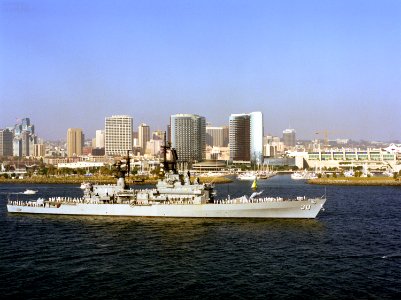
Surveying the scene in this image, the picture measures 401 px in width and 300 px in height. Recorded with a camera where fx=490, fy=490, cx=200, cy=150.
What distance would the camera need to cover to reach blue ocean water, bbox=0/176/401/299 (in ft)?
91.5

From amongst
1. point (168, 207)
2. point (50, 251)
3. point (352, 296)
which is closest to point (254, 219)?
point (168, 207)

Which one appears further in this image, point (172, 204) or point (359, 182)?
point (359, 182)

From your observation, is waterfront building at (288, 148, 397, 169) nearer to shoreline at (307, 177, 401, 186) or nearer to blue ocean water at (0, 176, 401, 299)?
shoreline at (307, 177, 401, 186)

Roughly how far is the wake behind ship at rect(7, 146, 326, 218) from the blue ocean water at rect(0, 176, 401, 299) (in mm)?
1326

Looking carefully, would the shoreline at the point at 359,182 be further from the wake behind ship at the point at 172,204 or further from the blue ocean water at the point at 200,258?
the wake behind ship at the point at 172,204

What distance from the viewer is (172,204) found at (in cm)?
5362

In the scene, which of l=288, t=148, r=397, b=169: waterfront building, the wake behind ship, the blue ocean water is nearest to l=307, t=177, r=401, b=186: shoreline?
l=288, t=148, r=397, b=169: waterfront building

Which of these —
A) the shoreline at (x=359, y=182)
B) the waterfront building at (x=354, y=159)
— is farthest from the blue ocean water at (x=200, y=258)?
the waterfront building at (x=354, y=159)

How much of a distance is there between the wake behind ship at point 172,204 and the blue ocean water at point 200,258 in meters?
1.33

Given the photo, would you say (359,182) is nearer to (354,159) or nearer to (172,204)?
(354,159)

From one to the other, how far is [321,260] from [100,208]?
29.6 m

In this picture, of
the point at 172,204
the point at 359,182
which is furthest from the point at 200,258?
the point at 359,182

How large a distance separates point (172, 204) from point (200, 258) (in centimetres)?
1845

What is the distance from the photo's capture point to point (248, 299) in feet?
86.2
